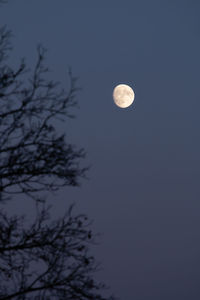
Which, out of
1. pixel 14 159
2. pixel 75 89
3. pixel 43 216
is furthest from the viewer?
pixel 75 89

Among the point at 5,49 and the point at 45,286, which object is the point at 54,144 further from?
the point at 45,286

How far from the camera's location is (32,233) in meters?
6.14

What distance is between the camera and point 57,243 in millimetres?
6188

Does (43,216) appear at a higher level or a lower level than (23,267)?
higher

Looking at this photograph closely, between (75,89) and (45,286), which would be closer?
(45,286)

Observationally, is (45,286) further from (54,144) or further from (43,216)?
(54,144)

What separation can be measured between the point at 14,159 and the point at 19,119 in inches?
26.4

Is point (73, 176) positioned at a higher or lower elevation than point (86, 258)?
higher

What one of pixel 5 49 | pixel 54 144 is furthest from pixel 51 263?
pixel 5 49

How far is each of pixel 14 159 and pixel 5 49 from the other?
1.95 m

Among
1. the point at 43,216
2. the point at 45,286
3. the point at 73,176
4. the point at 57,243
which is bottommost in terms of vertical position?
the point at 45,286

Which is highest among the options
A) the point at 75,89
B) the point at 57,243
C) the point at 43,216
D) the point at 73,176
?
the point at 75,89

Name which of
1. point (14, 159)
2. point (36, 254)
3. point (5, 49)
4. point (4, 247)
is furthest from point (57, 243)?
point (5, 49)

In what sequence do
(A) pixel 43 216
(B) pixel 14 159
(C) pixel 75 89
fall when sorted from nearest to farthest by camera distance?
Result: (B) pixel 14 159 → (A) pixel 43 216 → (C) pixel 75 89
